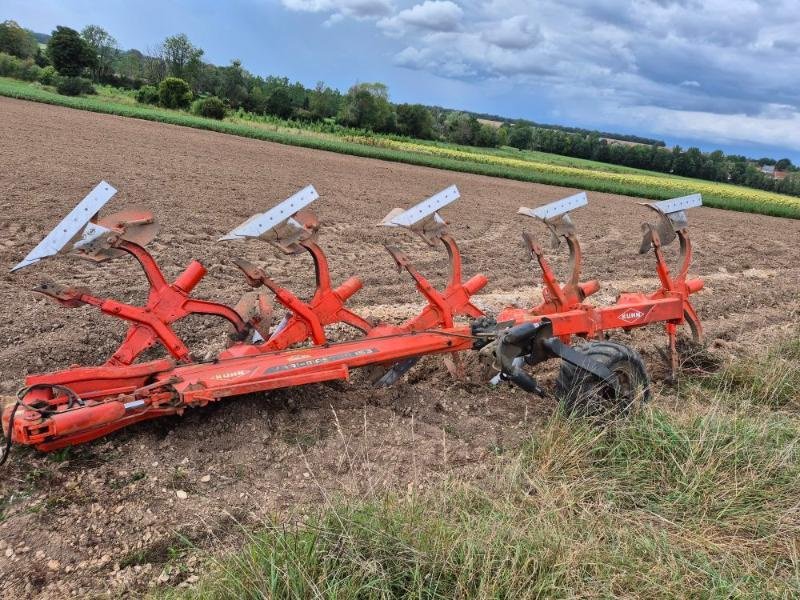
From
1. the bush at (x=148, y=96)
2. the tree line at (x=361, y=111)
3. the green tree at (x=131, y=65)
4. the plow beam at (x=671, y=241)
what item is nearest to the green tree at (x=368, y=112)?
the tree line at (x=361, y=111)

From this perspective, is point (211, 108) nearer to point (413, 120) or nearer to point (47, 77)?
point (413, 120)

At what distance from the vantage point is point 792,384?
5.54m

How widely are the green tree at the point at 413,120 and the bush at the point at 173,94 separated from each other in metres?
18.8

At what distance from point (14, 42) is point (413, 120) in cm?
5294

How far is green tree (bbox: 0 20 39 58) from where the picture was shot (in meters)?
75.2

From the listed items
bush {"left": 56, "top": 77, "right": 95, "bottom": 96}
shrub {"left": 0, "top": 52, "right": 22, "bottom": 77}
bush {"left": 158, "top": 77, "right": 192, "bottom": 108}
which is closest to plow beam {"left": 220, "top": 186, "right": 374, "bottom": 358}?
bush {"left": 158, "top": 77, "right": 192, "bottom": 108}

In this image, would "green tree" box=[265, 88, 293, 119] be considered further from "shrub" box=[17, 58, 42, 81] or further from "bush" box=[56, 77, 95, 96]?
"shrub" box=[17, 58, 42, 81]

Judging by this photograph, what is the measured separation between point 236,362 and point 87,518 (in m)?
1.23

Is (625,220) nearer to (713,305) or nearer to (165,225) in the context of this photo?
(713,305)

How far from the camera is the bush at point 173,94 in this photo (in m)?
52.0

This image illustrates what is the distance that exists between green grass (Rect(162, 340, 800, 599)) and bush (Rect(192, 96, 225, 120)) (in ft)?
166

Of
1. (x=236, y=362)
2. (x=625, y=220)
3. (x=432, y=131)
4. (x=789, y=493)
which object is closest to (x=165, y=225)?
(x=236, y=362)

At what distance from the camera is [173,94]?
52156 mm

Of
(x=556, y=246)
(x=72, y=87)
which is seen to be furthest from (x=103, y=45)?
(x=556, y=246)
